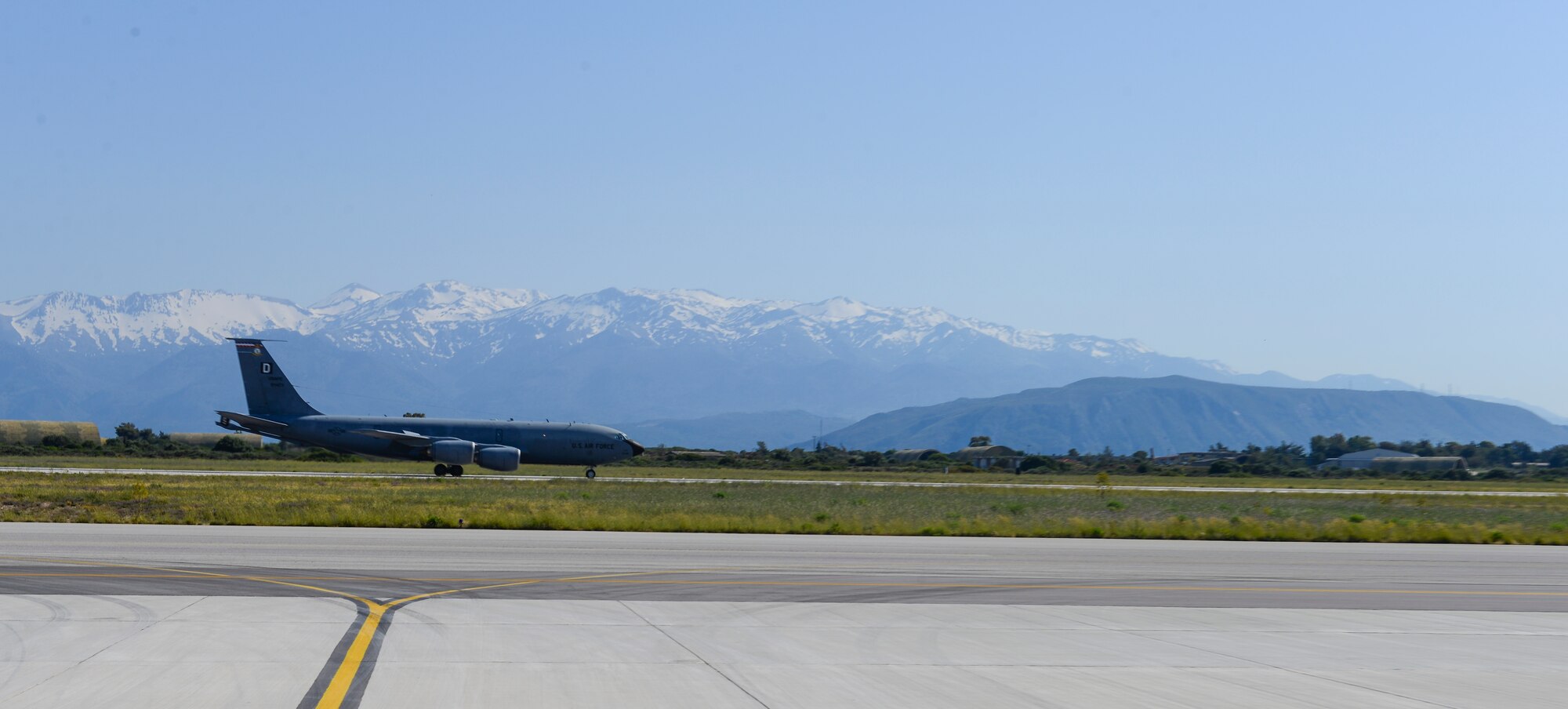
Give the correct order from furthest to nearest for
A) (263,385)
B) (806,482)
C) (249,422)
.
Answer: (806,482), (263,385), (249,422)

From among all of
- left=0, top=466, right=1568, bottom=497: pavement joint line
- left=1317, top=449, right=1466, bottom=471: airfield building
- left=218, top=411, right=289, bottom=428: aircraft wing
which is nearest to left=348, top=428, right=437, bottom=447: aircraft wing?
left=0, top=466, right=1568, bottom=497: pavement joint line

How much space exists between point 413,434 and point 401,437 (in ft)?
2.02

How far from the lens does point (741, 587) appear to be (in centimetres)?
1862

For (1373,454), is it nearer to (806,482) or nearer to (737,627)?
(806,482)

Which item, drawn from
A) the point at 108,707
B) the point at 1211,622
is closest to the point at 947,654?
the point at 1211,622

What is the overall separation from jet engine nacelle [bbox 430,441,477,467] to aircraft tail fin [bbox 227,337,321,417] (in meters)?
7.65

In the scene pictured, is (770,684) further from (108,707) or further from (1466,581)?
(1466,581)

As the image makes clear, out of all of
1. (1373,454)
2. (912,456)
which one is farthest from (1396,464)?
(912,456)

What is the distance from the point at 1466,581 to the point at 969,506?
2173 cm

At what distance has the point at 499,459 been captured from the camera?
194 ft

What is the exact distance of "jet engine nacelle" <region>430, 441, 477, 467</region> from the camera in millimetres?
59094

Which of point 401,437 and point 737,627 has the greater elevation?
point 401,437

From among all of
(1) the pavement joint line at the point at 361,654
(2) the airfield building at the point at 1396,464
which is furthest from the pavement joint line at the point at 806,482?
(2) the airfield building at the point at 1396,464

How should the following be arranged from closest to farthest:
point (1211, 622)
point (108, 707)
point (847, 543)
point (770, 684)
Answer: point (108, 707)
point (770, 684)
point (1211, 622)
point (847, 543)
